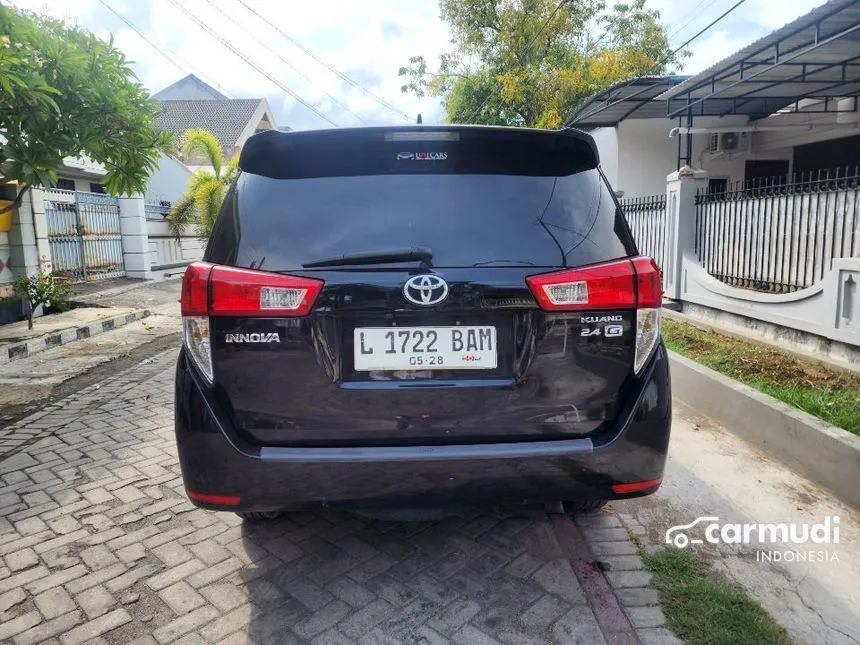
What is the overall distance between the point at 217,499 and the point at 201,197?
15.0 m

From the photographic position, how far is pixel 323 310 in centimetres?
194

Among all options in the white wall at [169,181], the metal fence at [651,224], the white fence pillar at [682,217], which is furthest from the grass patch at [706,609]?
the white wall at [169,181]

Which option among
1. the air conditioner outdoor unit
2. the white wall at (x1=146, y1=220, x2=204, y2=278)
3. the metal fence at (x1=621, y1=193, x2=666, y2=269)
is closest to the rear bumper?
the metal fence at (x1=621, y1=193, x2=666, y2=269)

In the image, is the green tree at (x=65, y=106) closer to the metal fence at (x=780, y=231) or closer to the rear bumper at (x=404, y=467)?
the rear bumper at (x=404, y=467)

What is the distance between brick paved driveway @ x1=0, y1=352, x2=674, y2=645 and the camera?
212 centimetres

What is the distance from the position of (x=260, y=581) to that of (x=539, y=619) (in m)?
1.08

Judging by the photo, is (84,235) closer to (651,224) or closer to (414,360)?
(651,224)

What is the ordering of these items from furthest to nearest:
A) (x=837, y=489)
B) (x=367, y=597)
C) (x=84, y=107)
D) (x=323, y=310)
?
(x=84, y=107) < (x=837, y=489) < (x=367, y=597) < (x=323, y=310)

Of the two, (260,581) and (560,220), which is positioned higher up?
(560,220)

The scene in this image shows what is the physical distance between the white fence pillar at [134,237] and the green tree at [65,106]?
781 cm

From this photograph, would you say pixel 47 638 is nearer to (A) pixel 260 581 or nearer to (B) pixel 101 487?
(A) pixel 260 581

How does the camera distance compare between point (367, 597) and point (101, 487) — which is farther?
point (101, 487)

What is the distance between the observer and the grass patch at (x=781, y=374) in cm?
382

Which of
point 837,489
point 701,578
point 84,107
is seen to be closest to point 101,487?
point 701,578
